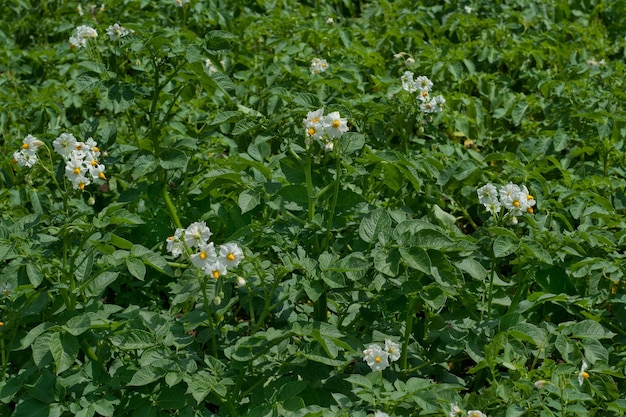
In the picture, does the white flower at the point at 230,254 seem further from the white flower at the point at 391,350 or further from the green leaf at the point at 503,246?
the green leaf at the point at 503,246

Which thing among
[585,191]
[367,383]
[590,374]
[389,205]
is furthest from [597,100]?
[367,383]

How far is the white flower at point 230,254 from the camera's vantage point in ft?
7.59

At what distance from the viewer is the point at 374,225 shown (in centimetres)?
267

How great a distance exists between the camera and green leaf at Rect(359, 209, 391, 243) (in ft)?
8.65

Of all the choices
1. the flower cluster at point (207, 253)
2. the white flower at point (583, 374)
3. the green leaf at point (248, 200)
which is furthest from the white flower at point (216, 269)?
the white flower at point (583, 374)

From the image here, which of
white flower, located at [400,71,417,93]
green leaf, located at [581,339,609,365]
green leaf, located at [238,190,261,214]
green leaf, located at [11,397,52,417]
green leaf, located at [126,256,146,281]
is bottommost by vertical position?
green leaf, located at [11,397,52,417]

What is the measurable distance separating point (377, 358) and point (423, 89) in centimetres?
142

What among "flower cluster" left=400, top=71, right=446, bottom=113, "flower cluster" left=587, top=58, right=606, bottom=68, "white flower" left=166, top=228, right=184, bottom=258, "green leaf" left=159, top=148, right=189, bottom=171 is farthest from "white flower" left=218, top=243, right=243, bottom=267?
"flower cluster" left=587, top=58, right=606, bottom=68

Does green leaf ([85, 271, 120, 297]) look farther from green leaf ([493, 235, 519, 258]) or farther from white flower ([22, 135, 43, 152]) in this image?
green leaf ([493, 235, 519, 258])

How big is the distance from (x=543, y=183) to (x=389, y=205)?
0.55 meters

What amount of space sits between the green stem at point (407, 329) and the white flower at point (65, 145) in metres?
1.14

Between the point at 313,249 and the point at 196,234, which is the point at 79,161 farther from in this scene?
the point at 313,249

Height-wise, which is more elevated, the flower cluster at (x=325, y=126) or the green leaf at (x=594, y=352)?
the flower cluster at (x=325, y=126)

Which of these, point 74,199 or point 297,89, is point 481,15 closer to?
point 297,89
